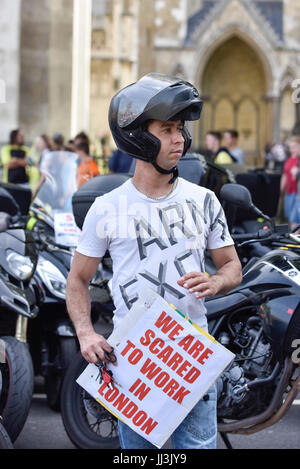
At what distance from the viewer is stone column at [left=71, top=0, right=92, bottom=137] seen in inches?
707

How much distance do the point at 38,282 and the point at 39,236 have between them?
49 cm

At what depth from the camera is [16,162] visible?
12766 mm

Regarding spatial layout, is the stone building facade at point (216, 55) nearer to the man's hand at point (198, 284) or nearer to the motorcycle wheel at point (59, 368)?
the motorcycle wheel at point (59, 368)

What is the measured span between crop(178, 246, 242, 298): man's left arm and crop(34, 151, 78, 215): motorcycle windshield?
11.4 feet

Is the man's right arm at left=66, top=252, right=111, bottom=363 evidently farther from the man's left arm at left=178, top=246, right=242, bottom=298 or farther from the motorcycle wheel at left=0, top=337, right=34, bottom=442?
the motorcycle wheel at left=0, top=337, right=34, bottom=442

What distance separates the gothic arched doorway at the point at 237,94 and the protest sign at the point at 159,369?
5054 centimetres

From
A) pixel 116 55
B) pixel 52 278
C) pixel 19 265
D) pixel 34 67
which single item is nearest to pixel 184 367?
pixel 19 265

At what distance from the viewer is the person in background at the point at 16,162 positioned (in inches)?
501

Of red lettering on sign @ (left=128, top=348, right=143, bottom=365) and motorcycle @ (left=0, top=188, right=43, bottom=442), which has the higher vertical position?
red lettering on sign @ (left=128, top=348, right=143, bottom=365)

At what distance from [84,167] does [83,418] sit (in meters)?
3.58

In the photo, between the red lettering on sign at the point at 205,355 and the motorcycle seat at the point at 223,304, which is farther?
the motorcycle seat at the point at 223,304

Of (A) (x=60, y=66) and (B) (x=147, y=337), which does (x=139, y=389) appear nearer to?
(B) (x=147, y=337)

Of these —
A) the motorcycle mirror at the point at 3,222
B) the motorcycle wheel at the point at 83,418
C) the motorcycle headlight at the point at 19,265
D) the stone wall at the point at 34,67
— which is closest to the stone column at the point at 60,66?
the stone wall at the point at 34,67

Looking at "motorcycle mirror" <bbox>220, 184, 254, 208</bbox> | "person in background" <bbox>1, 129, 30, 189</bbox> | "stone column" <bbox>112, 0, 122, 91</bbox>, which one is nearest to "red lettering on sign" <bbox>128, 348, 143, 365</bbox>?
"motorcycle mirror" <bbox>220, 184, 254, 208</bbox>
